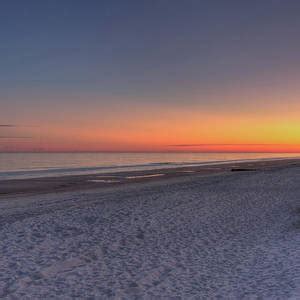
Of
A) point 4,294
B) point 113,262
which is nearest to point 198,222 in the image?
point 113,262

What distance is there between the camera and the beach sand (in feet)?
25.2

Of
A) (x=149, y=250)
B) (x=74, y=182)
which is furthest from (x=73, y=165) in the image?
(x=149, y=250)

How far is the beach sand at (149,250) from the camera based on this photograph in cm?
767

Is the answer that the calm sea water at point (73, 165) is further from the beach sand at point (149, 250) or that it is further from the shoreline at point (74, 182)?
the beach sand at point (149, 250)

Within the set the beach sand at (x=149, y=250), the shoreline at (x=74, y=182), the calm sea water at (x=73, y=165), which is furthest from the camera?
the calm sea water at (x=73, y=165)

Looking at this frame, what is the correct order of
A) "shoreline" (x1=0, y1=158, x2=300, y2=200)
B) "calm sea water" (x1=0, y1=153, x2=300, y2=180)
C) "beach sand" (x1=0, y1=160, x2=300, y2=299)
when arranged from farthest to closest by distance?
"calm sea water" (x1=0, y1=153, x2=300, y2=180)
"shoreline" (x1=0, y1=158, x2=300, y2=200)
"beach sand" (x1=0, y1=160, x2=300, y2=299)

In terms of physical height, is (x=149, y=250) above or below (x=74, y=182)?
below

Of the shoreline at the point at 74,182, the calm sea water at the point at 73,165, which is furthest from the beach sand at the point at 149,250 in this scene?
the calm sea water at the point at 73,165

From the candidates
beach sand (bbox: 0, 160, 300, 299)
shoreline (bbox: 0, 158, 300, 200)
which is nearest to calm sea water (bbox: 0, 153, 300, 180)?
shoreline (bbox: 0, 158, 300, 200)

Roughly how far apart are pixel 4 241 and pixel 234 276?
20.5ft

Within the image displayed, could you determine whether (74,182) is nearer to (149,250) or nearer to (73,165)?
(149,250)

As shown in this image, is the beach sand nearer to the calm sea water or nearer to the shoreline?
the shoreline

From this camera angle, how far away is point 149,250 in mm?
10398

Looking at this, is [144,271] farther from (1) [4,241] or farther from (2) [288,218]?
(2) [288,218]
